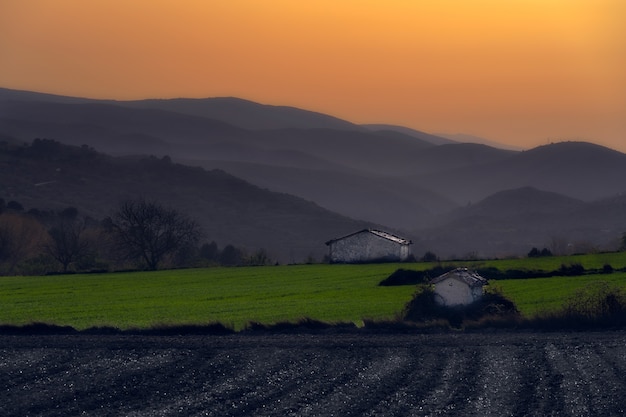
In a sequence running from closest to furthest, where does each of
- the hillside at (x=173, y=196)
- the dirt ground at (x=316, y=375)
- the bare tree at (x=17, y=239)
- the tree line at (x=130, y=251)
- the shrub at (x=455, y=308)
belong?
1. the dirt ground at (x=316, y=375)
2. the shrub at (x=455, y=308)
3. the tree line at (x=130, y=251)
4. the bare tree at (x=17, y=239)
5. the hillside at (x=173, y=196)

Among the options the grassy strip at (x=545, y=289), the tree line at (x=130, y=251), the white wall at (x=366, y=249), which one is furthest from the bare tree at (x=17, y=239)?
the grassy strip at (x=545, y=289)

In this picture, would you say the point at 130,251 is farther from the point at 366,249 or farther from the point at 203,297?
the point at 203,297

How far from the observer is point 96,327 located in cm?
3438

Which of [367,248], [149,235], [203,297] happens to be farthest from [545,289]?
[149,235]

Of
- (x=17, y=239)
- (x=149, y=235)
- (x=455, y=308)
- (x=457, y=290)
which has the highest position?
(x=17, y=239)

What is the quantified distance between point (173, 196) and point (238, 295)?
440ft

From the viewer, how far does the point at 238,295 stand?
5059 centimetres

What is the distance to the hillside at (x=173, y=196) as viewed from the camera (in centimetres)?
15762

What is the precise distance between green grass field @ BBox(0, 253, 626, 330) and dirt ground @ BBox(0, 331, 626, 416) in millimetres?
4510

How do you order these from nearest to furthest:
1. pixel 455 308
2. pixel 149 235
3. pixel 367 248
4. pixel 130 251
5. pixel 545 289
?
pixel 455 308
pixel 545 289
pixel 367 248
pixel 149 235
pixel 130 251

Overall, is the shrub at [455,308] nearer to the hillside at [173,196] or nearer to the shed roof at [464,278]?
the shed roof at [464,278]

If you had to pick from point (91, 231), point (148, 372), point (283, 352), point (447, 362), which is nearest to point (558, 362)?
point (447, 362)

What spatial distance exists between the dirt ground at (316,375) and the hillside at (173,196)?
112 meters

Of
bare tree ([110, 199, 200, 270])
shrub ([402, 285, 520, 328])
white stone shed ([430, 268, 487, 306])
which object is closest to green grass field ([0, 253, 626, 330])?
shrub ([402, 285, 520, 328])
